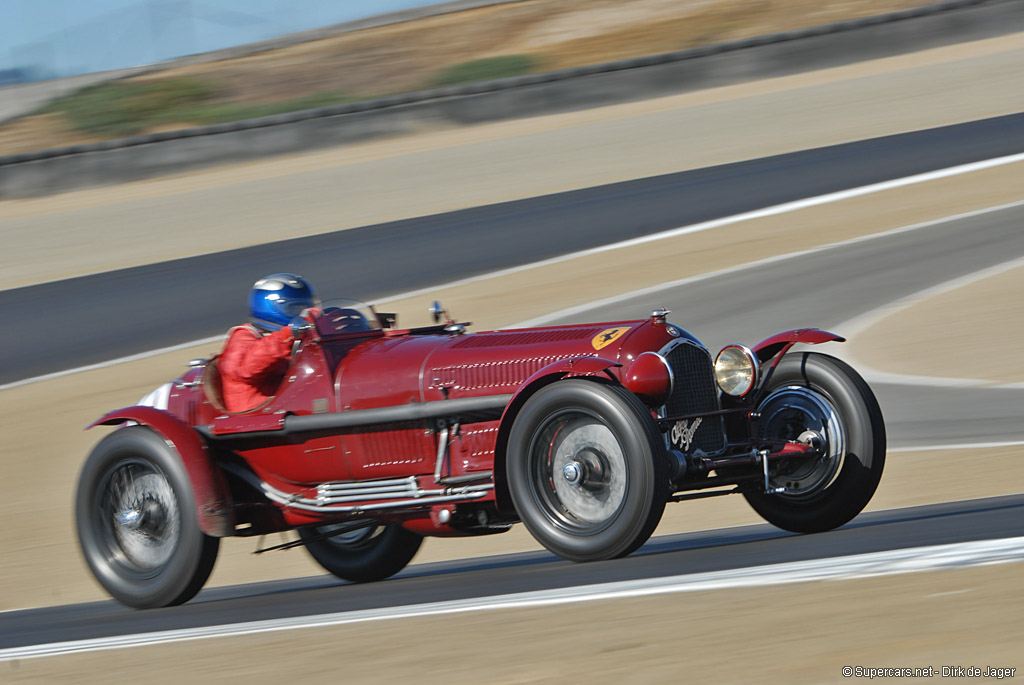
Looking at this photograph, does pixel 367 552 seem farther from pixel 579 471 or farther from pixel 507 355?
pixel 579 471

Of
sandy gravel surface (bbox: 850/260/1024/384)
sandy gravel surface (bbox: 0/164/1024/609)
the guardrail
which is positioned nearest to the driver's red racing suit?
sandy gravel surface (bbox: 0/164/1024/609)

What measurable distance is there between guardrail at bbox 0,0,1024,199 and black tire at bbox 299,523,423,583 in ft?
63.5

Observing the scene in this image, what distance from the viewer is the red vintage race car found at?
20.3 ft

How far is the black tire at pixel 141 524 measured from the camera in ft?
23.9

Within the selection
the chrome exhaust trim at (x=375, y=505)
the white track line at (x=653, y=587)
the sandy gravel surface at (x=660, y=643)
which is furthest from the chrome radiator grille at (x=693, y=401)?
the sandy gravel surface at (x=660, y=643)

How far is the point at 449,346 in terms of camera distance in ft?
23.4

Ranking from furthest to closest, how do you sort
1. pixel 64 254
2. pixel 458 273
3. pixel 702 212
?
1. pixel 64 254
2. pixel 702 212
3. pixel 458 273

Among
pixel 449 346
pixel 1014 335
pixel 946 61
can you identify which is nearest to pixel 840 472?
pixel 449 346

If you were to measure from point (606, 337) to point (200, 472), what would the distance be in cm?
227

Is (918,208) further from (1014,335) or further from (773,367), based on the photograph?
(773,367)

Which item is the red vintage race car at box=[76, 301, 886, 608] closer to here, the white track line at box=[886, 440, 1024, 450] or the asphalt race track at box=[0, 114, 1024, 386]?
the white track line at box=[886, 440, 1024, 450]

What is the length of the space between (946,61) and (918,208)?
350 inches

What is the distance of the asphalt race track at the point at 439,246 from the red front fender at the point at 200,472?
964 centimetres

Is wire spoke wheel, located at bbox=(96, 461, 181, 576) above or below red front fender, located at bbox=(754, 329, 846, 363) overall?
below
